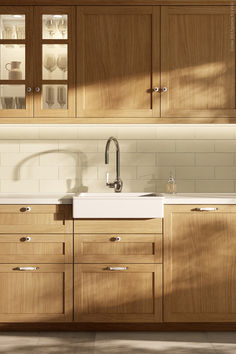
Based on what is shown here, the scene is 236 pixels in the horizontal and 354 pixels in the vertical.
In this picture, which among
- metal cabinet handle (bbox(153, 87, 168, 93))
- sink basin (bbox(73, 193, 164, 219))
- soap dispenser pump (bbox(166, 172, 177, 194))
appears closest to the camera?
sink basin (bbox(73, 193, 164, 219))

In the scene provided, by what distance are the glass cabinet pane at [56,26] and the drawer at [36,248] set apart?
1.44 m

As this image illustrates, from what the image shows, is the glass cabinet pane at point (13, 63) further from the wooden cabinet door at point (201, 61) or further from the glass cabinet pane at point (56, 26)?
the wooden cabinet door at point (201, 61)

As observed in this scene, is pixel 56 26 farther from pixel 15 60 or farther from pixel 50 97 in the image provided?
pixel 50 97

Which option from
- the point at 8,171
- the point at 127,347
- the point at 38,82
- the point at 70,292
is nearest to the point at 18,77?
the point at 38,82

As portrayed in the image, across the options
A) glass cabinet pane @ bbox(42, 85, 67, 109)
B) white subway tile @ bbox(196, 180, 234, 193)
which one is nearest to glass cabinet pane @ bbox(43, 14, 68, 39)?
glass cabinet pane @ bbox(42, 85, 67, 109)

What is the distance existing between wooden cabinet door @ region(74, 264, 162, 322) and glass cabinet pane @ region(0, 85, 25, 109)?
124 cm

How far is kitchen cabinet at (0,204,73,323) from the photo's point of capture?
298cm

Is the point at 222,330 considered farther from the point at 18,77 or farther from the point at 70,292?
the point at 18,77

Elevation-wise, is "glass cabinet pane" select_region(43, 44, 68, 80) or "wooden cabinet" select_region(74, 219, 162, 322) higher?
"glass cabinet pane" select_region(43, 44, 68, 80)

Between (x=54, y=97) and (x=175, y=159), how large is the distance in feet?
3.61

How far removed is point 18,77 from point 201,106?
1.34 metres

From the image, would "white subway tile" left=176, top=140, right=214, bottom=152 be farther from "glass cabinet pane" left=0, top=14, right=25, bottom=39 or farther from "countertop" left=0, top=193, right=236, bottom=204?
"glass cabinet pane" left=0, top=14, right=25, bottom=39

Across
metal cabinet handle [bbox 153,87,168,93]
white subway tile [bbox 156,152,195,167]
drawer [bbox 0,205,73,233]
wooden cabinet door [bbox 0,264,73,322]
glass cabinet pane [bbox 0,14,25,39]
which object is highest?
glass cabinet pane [bbox 0,14,25,39]

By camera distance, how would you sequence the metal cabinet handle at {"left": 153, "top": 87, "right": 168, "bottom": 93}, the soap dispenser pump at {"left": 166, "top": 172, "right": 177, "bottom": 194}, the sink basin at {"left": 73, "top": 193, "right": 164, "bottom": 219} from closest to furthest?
the sink basin at {"left": 73, "top": 193, "right": 164, "bottom": 219} → the metal cabinet handle at {"left": 153, "top": 87, "right": 168, "bottom": 93} → the soap dispenser pump at {"left": 166, "top": 172, "right": 177, "bottom": 194}
